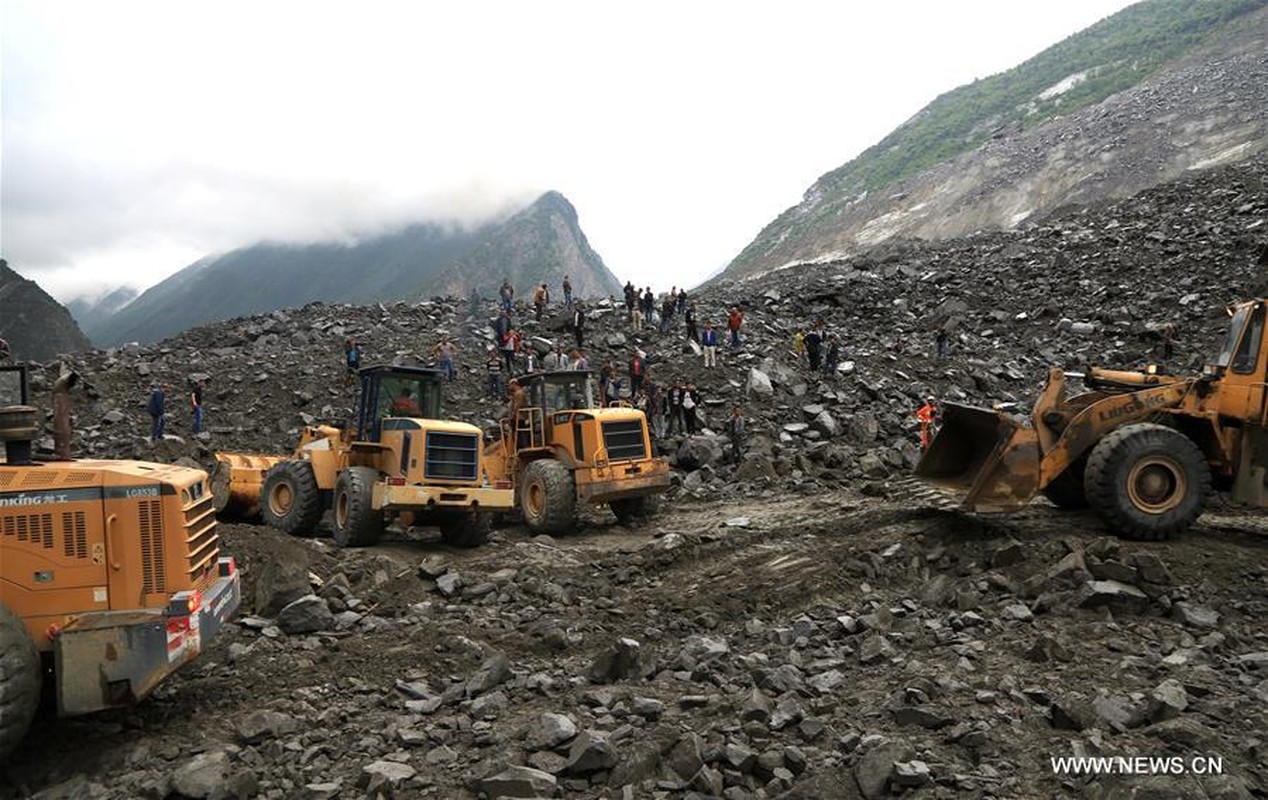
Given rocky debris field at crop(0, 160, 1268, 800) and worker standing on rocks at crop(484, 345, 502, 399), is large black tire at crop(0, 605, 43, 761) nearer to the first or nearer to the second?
rocky debris field at crop(0, 160, 1268, 800)

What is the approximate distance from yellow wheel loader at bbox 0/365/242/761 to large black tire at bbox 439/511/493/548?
16.3ft

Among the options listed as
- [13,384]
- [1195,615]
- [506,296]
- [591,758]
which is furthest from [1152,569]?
[506,296]

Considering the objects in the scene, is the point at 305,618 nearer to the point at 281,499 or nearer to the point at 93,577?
the point at 93,577

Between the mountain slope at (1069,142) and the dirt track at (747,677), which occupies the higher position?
the mountain slope at (1069,142)

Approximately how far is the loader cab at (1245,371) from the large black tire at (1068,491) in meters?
1.45

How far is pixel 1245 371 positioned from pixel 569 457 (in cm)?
732

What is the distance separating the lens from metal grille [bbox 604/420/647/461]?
11148 millimetres

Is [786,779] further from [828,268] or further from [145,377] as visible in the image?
[828,268]

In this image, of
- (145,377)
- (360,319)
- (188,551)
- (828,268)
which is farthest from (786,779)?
(828,268)

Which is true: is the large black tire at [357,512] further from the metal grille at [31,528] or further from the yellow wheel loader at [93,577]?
the metal grille at [31,528]

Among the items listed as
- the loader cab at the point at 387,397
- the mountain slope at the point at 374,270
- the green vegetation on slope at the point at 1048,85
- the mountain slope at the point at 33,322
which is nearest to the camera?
the loader cab at the point at 387,397

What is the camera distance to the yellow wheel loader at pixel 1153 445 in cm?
756

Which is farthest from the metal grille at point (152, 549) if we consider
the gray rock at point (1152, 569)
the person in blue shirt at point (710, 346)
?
the person in blue shirt at point (710, 346)

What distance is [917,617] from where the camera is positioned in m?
6.45
